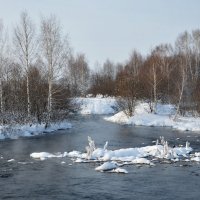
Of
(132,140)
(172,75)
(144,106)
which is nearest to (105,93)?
(172,75)

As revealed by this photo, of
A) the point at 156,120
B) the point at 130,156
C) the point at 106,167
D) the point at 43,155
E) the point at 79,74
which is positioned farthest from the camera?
the point at 79,74

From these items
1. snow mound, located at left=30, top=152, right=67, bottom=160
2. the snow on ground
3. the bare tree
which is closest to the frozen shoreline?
snow mound, located at left=30, top=152, right=67, bottom=160

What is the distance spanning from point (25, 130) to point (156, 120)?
1251 centimetres

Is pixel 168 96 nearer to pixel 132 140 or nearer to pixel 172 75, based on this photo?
pixel 172 75

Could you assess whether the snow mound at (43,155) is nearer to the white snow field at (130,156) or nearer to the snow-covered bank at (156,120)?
the white snow field at (130,156)

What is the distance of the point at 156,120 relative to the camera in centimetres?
3572

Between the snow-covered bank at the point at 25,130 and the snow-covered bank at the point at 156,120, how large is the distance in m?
7.51

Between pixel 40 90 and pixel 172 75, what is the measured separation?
80.4 ft

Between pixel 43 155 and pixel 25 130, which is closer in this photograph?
pixel 43 155

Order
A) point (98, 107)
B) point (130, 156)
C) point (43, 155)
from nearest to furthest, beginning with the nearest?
point (130, 156) < point (43, 155) < point (98, 107)

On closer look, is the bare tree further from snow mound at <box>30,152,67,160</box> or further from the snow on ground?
snow mound at <box>30,152,67,160</box>

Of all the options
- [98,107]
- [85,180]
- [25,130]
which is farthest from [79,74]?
[85,180]

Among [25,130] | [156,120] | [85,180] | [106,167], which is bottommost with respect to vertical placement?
[85,180]

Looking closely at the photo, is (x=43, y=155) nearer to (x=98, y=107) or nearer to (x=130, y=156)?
(x=130, y=156)
